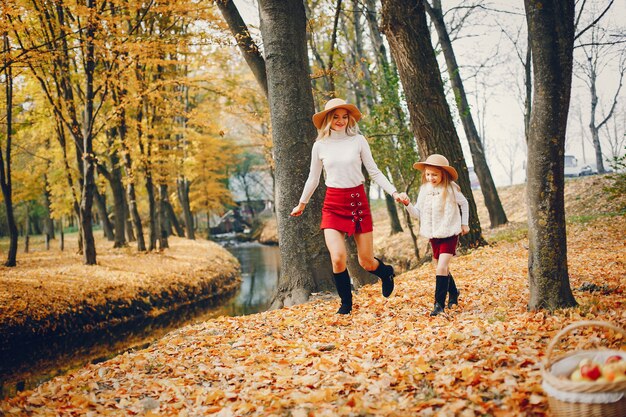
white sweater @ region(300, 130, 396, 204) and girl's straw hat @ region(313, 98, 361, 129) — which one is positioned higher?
girl's straw hat @ region(313, 98, 361, 129)

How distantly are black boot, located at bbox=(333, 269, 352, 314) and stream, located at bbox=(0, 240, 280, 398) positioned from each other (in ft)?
17.2

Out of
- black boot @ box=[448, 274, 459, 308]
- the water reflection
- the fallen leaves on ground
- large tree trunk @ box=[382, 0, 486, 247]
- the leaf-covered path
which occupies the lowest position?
the water reflection

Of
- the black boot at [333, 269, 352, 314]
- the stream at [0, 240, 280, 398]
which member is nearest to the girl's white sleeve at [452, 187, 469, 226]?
the black boot at [333, 269, 352, 314]

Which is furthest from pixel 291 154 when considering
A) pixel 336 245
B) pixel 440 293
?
pixel 440 293

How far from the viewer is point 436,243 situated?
546cm

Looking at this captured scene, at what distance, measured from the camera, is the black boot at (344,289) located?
5.50m

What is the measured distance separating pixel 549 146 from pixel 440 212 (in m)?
1.48

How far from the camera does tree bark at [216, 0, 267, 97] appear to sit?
8203 mm

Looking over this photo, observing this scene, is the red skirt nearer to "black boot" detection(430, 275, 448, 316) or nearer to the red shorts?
the red shorts

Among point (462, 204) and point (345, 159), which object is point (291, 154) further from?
point (462, 204)

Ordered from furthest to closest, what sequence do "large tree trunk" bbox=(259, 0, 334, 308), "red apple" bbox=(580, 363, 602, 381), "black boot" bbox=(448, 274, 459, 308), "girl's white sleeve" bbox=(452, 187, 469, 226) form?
"large tree trunk" bbox=(259, 0, 334, 308), "black boot" bbox=(448, 274, 459, 308), "girl's white sleeve" bbox=(452, 187, 469, 226), "red apple" bbox=(580, 363, 602, 381)

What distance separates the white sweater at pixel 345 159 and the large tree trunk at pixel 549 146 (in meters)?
1.55

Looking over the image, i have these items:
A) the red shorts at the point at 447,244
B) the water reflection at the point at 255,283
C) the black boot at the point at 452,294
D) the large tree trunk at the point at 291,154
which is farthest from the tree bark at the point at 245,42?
the water reflection at the point at 255,283

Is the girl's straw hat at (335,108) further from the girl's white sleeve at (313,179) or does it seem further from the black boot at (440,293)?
the black boot at (440,293)
